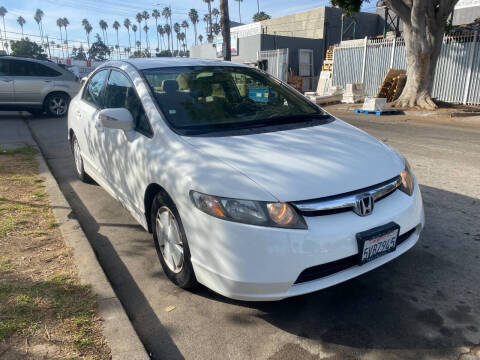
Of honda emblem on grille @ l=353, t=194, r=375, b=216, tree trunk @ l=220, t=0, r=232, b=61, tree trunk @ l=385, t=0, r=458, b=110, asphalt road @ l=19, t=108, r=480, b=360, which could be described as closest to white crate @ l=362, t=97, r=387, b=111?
tree trunk @ l=385, t=0, r=458, b=110

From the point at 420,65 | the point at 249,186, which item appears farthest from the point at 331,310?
→ the point at 420,65

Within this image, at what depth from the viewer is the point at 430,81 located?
47.3 feet

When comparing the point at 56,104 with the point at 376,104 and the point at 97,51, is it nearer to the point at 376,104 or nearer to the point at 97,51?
the point at 376,104

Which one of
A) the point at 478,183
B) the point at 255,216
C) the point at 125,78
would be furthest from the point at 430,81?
the point at 255,216

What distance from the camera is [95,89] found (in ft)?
15.3

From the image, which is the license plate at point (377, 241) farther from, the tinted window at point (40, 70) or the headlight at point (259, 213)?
the tinted window at point (40, 70)

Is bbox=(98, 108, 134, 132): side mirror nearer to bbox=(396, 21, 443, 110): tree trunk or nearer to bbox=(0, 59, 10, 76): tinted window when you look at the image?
bbox=(0, 59, 10, 76): tinted window

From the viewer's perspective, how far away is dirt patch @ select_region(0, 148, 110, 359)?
7.48 feet

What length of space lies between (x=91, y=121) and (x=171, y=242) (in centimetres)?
223

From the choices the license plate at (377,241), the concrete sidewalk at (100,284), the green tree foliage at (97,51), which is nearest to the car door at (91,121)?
the concrete sidewalk at (100,284)

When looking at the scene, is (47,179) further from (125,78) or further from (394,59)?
(394,59)

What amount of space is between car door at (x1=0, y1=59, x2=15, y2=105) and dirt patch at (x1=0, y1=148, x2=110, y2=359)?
28.5ft

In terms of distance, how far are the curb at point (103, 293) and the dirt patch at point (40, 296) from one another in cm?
5

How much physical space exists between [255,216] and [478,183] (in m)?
4.37
